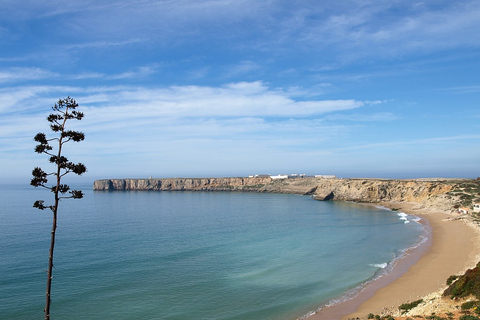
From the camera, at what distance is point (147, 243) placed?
4178 centimetres

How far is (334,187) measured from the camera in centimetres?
10956

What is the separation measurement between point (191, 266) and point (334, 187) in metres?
85.2

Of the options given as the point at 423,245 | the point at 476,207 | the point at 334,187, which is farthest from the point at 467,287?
the point at 334,187

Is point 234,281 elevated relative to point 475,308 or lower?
lower

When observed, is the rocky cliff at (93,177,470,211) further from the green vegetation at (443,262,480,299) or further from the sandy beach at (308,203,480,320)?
the green vegetation at (443,262,480,299)

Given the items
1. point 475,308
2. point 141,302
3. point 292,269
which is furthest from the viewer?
point 292,269

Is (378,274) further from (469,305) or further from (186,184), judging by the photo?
(186,184)

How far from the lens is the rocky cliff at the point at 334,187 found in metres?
80.9

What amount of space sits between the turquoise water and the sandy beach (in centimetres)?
158

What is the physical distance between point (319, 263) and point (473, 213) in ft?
137

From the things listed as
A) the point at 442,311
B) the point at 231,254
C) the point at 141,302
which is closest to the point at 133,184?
the point at 231,254

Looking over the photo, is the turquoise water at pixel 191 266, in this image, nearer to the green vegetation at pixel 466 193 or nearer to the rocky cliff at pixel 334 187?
the green vegetation at pixel 466 193

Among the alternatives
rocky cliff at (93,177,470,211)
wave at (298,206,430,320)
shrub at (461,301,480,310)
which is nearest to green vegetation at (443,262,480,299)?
shrub at (461,301,480,310)

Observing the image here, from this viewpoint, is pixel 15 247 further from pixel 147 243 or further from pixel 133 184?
pixel 133 184
